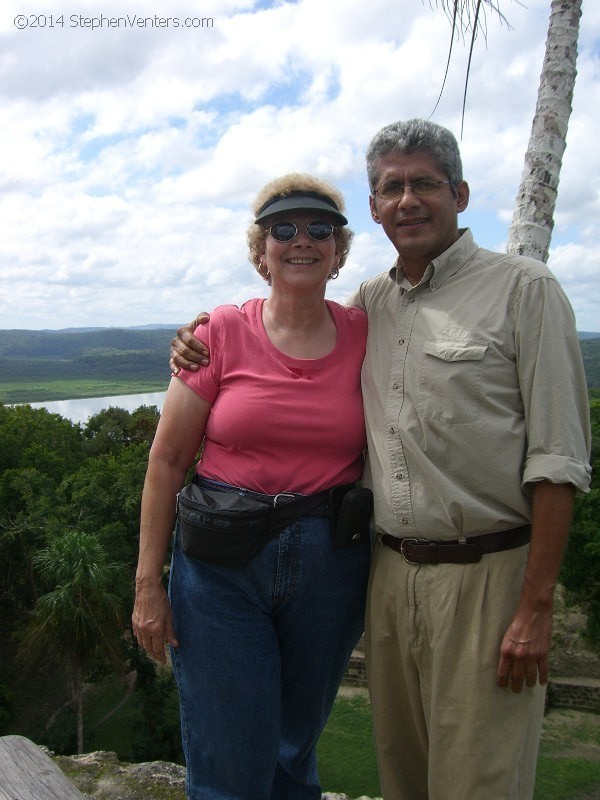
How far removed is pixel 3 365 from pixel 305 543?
179 meters

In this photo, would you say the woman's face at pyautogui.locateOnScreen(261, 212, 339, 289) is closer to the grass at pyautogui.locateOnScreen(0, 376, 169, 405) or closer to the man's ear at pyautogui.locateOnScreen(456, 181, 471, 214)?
the man's ear at pyautogui.locateOnScreen(456, 181, 471, 214)

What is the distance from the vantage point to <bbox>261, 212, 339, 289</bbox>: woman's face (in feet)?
10.00

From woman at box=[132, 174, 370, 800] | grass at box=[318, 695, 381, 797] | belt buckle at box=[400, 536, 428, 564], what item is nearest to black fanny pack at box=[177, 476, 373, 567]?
woman at box=[132, 174, 370, 800]

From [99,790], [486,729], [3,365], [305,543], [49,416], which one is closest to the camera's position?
[486,729]

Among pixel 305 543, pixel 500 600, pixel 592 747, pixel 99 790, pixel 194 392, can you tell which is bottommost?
pixel 592 747

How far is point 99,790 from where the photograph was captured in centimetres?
424

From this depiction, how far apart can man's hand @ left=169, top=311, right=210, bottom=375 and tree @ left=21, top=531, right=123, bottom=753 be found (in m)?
16.7

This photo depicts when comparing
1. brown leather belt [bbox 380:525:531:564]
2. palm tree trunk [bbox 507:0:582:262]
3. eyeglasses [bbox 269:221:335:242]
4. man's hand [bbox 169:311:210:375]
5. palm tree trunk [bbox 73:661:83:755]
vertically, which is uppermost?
palm tree trunk [bbox 507:0:582:262]

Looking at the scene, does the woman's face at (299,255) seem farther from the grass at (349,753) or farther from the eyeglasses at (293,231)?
the grass at (349,753)

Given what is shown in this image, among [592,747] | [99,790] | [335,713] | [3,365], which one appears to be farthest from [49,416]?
[3,365]

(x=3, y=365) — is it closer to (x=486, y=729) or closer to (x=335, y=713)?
(x=335, y=713)

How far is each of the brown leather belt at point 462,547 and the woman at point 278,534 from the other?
30cm

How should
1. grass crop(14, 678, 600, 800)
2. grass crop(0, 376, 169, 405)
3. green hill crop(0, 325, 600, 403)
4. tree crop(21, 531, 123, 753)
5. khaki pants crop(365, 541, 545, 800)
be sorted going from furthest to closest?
green hill crop(0, 325, 600, 403) < grass crop(0, 376, 169, 405) < grass crop(14, 678, 600, 800) < tree crop(21, 531, 123, 753) < khaki pants crop(365, 541, 545, 800)

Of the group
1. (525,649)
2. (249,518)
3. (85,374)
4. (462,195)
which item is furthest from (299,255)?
(85,374)
